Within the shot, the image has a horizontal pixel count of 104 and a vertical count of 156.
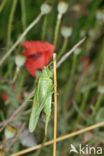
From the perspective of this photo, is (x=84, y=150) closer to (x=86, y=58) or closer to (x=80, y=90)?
(x=80, y=90)

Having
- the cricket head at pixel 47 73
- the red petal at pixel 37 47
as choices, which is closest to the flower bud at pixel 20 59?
the red petal at pixel 37 47

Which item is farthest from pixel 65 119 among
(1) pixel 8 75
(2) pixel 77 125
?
(1) pixel 8 75

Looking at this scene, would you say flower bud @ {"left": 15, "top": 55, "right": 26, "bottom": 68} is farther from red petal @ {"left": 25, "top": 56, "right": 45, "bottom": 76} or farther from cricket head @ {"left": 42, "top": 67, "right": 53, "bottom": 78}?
cricket head @ {"left": 42, "top": 67, "right": 53, "bottom": 78}

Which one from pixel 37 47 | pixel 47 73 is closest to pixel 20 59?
pixel 37 47

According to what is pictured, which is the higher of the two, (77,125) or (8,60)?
(8,60)

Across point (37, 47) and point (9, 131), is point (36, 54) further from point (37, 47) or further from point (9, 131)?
point (9, 131)

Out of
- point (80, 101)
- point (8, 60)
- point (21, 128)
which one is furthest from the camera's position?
point (80, 101)

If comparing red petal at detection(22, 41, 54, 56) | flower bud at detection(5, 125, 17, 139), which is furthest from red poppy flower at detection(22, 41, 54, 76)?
flower bud at detection(5, 125, 17, 139)

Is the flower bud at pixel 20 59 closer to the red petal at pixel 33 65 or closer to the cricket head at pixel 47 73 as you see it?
the red petal at pixel 33 65
